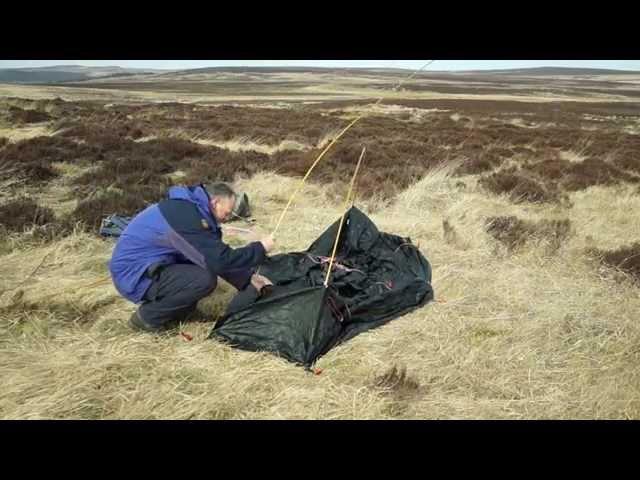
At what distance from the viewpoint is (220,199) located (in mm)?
3271

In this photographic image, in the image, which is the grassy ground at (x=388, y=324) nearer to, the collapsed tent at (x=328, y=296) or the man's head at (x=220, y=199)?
the collapsed tent at (x=328, y=296)

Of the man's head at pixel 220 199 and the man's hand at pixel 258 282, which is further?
the man's hand at pixel 258 282

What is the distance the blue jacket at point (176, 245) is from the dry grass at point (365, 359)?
46 centimetres

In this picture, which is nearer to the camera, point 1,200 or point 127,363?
point 127,363

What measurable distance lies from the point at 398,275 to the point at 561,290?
150cm

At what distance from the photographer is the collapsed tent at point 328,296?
3336 millimetres

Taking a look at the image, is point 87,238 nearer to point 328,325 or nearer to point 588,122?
point 328,325

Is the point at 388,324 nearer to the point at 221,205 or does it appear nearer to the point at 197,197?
the point at 221,205

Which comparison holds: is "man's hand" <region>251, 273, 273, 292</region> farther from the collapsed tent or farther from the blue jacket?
the blue jacket

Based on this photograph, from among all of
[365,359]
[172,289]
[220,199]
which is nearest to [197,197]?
[220,199]

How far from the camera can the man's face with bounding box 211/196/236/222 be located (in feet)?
10.8

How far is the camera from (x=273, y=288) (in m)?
3.89

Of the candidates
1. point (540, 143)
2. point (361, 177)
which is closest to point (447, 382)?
point (361, 177)

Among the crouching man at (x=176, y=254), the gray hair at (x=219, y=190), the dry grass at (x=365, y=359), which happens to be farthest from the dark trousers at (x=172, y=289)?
the gray hair at (x=219, y=190)
